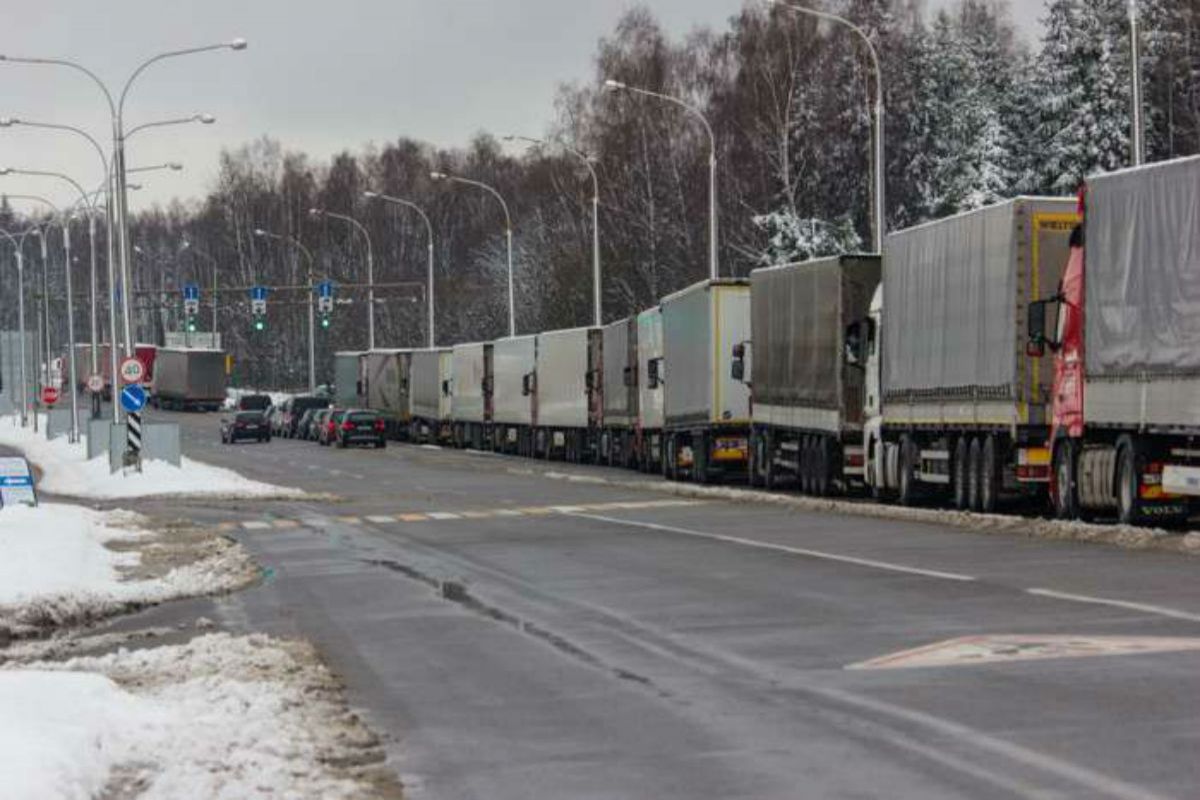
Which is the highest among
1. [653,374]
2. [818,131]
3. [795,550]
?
[818,131]

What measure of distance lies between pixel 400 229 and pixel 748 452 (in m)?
107

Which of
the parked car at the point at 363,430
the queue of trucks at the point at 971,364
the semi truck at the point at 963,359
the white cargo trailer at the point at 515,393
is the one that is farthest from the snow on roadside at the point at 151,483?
the parked car at the point at 363,430

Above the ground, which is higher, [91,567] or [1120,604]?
[1120,604]

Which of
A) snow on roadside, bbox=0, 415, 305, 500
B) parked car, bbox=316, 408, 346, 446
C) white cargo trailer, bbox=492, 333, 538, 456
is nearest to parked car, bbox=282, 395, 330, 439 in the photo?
parked car, bbox=316, 408, 346, 446

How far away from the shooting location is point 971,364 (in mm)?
26859

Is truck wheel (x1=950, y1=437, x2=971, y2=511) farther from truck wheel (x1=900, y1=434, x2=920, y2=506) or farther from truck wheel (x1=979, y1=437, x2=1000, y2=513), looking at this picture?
truck wheel (x1=900, y1=434, x2=920, y2=506)

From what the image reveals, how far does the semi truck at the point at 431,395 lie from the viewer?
255 feet

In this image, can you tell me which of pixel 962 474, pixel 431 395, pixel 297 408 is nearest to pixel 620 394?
pixel 962 474

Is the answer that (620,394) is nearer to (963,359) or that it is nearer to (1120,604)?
(963,359)

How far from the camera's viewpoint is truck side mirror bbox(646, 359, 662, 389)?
45644mm

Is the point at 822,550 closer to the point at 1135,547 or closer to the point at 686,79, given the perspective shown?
the point at 1135,547

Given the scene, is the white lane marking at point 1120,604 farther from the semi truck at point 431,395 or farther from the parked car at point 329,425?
the parked car at point 329,425

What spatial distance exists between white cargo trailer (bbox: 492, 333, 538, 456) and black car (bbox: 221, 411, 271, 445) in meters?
17.6

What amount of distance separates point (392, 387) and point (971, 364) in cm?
6089
